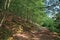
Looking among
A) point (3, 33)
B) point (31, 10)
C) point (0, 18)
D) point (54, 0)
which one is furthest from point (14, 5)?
point (54, 0)

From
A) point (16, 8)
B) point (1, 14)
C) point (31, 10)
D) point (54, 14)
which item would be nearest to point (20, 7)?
point (16, 8)

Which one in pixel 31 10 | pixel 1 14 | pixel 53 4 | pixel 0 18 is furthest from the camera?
pixel 31 10

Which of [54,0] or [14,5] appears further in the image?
[14,5]

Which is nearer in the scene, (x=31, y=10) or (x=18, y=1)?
(x=18, y=1)

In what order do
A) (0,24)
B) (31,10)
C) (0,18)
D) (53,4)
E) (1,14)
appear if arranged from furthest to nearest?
(31,10) < (1,14) < (0,18) < (0,24) < (53,4)

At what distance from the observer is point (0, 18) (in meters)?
16.9

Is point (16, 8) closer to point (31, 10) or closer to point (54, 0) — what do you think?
point (31, 10)

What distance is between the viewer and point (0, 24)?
49.3 ft

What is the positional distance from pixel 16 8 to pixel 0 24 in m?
7.87

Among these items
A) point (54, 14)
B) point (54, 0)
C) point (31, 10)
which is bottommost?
point (31, 10)

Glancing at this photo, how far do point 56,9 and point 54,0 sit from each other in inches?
15.4

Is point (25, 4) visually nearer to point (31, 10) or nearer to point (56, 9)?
point (31, 10)

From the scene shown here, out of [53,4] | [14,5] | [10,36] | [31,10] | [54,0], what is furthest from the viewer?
[31,10]

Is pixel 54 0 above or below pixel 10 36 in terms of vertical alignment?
above
